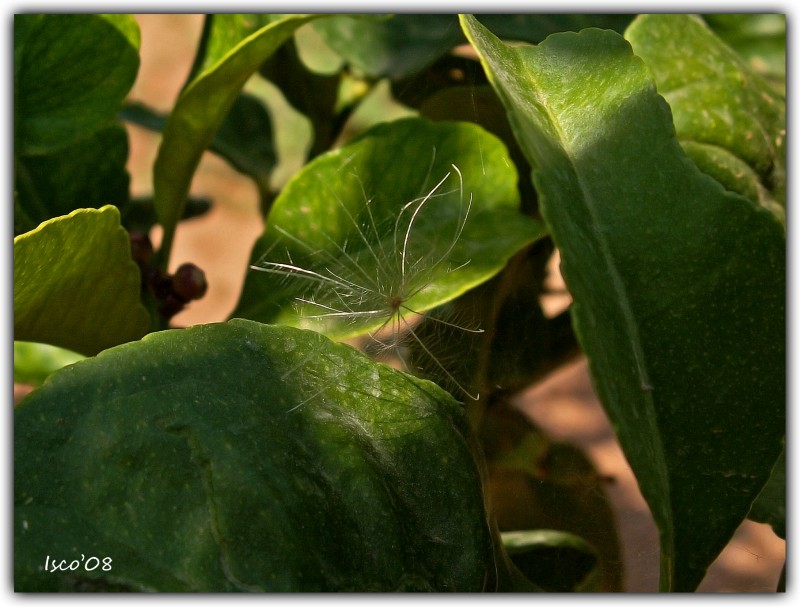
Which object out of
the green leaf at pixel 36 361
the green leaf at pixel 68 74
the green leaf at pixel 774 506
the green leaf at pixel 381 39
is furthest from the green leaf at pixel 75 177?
the green leaf at pixel 774 506

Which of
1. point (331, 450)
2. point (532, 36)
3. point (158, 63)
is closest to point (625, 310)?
point (331, 450)

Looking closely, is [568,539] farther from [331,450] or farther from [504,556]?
[331,450]

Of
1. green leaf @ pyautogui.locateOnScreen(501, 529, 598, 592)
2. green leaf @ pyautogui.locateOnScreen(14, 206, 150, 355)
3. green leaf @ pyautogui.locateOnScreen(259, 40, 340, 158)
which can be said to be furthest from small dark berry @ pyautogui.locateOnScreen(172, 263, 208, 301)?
green leaf @ pyautogui.locateOnScreen(501, 529, 598, 592)

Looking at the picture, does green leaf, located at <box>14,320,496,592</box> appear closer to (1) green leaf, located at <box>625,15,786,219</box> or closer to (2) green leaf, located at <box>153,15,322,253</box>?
(2) green leaf, located at <box>153,15,322,253</box>

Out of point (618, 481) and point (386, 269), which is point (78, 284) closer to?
point (386, 269)

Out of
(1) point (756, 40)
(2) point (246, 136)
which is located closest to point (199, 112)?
(2) point (246, 136)

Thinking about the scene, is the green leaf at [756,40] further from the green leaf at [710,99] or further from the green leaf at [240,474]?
the green leaf at [240,474]
